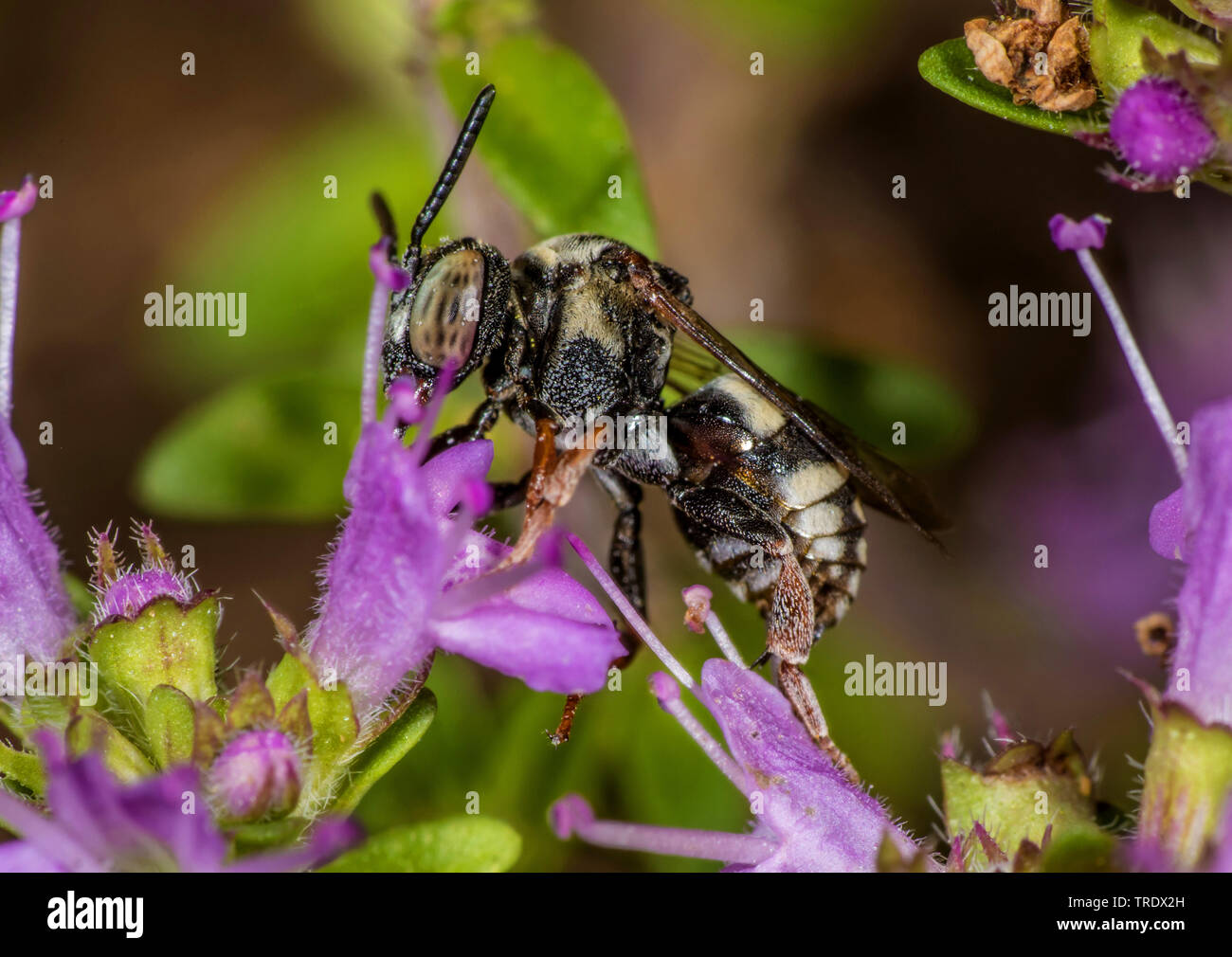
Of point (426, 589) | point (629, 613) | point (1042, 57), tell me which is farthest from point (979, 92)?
point (426, 589)

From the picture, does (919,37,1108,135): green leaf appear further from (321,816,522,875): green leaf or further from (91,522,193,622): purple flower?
(91,522,193,622): purple flower

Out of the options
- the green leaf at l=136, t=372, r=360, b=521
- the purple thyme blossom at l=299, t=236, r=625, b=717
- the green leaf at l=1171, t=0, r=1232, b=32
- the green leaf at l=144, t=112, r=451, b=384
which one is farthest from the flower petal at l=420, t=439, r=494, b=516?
the green leaf at l=144, t=112, r=451, b=384

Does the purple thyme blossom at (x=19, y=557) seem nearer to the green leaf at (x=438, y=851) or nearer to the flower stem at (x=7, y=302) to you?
the flower stem at (x=7, y=302)

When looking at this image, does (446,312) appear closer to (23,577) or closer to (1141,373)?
(23,577)

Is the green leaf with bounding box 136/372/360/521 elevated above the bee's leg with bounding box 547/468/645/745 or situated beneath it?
elevated above

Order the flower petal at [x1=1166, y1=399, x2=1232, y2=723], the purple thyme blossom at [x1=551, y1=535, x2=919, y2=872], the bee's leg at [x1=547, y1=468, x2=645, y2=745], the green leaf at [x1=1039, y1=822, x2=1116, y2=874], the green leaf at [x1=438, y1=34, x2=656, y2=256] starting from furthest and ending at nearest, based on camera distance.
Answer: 1. the green leaf at [x1=438, y1=34, x2=656, y2=256]
2. the bee's leg at [x1=547, y1=468, x2=645, y2=745]
3. the purple thyme blossom at [x1=551, y1=535, x2=919, y2=872]
4. the green leaf at [x1=1039, y1=822, x2=1116, y2=874]
5. the flower petal at [x1=1166, y1=399, x2=1232, y2=723]

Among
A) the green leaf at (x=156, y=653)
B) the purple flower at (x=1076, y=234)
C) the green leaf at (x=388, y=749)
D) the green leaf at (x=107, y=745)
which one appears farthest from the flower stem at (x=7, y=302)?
the purple flower at (x=1076, y=234)
